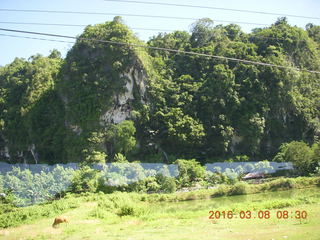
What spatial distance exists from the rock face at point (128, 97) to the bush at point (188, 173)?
8.80 metres

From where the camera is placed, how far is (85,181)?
87.6 ft

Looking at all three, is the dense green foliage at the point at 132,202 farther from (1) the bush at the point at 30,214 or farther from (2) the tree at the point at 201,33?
(2) the tree at the point at 201,33

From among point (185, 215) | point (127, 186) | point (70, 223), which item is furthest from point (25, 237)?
point (127, 186)

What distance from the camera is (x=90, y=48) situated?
122ft

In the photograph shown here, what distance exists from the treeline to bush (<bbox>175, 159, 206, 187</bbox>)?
4766 millimetres

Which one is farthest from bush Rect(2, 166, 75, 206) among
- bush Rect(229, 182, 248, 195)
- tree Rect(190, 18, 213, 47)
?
tree Rect(190, 18, 213, 47)

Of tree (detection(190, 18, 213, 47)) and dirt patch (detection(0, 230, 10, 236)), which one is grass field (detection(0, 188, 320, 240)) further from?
tree (detection(190, 18, 213, 47))

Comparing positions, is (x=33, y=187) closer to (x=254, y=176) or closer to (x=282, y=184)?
(x=282, y=184)

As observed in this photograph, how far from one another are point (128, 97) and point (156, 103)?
329cm

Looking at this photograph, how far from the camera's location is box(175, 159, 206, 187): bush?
97.3 feet

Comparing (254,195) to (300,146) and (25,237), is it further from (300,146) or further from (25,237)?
(25,237)

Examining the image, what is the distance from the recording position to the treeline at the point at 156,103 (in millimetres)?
35094

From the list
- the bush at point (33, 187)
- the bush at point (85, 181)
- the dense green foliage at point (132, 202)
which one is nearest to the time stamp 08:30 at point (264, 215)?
the dense green foliage at point (132, 202)

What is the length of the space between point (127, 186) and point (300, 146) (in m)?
14.6
